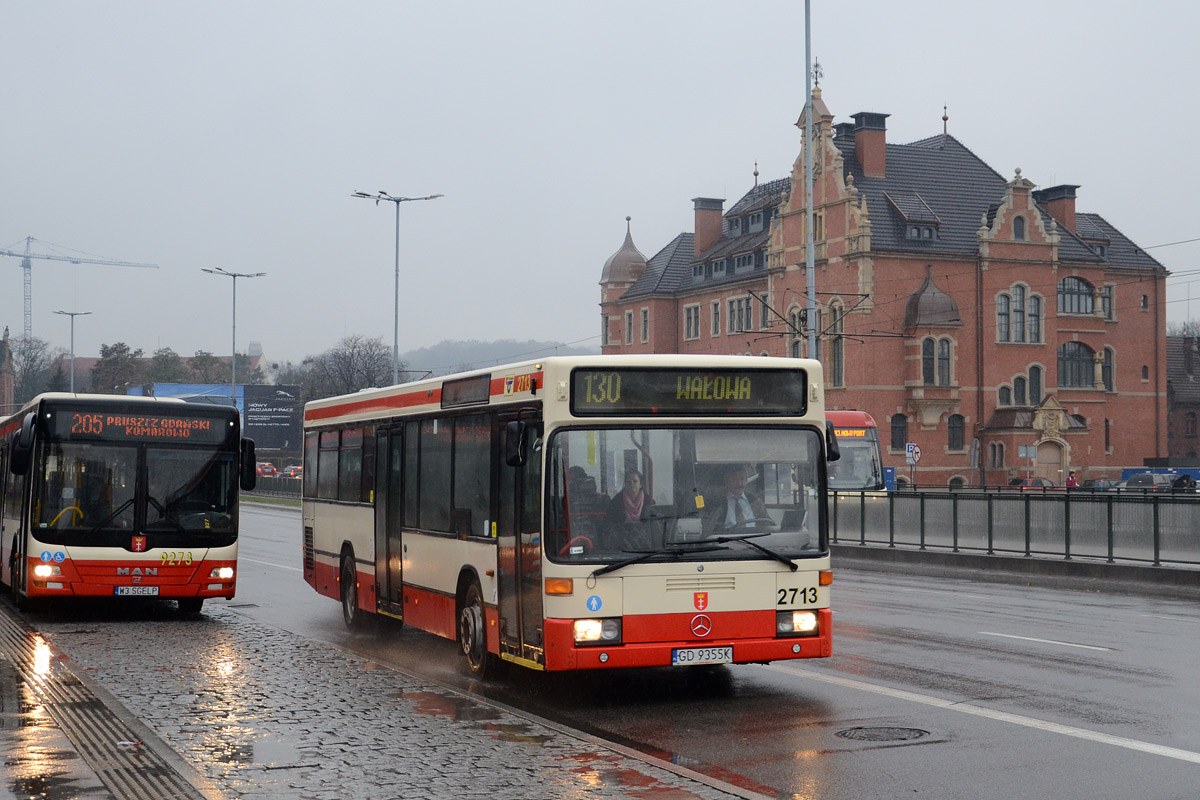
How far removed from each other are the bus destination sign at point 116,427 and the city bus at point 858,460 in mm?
24099

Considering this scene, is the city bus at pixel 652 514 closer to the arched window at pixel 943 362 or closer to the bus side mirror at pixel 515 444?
the bus side mirror at pixel 515 444

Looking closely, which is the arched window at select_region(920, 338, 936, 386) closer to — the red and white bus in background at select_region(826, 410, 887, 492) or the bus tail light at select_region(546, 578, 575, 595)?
the red and white bus in background at select_region(826, 410, 887, 492)

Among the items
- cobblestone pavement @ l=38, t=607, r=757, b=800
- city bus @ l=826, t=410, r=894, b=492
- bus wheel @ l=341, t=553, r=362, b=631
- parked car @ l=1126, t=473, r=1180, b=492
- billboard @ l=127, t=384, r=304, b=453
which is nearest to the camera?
cobblestone pavement @ l=38, t=607, r=757, b=800

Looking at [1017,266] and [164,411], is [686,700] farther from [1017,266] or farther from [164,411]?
[1017,266]

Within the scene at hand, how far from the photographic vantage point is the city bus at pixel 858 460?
39.6 meters

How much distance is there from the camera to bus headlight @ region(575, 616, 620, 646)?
34.4ft

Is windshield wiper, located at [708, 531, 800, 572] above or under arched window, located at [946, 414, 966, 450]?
under

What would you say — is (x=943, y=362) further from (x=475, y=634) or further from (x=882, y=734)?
(x=882, y=734)

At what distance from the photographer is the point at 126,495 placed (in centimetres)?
1758

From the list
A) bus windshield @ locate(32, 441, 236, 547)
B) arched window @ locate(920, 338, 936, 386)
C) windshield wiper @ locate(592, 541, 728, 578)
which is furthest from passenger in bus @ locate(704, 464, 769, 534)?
arched window @ locate(920, 338, 936, 386)

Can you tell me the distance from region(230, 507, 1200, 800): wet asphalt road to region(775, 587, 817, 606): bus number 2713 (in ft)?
2.41

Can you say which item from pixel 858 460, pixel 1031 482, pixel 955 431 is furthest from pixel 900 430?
pixel 858 460

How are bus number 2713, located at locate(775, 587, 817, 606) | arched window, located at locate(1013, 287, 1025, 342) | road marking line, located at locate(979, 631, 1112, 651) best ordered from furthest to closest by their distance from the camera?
1. arched window, located at locate(1013, 287, 1025, 342)
2. road marking line, located at locate(979, 631, 1112, 651)
3. bus number 2713, located at locate(775, 587, 817, 606)

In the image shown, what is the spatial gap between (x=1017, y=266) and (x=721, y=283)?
18608 mm
